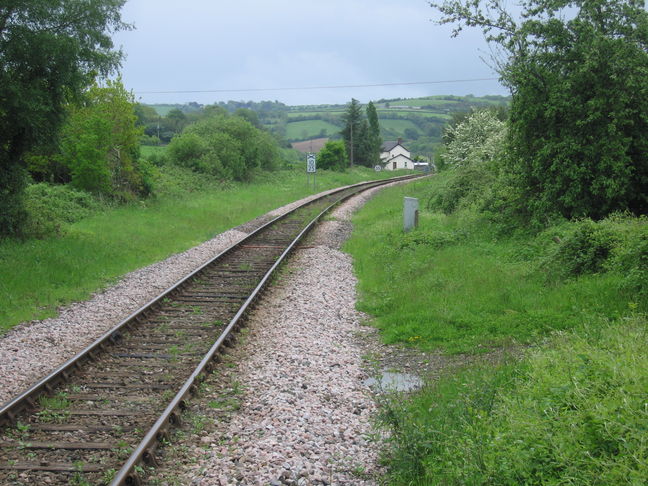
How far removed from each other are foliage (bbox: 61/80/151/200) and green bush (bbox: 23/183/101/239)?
1078mm

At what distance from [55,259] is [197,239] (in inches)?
219

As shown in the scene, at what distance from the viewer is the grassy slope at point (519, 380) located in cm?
405

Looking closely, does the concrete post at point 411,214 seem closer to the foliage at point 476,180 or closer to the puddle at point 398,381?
the foliage at point 476,180

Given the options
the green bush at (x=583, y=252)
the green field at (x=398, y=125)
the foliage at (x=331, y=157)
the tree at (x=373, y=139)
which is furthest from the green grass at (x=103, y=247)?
the green field at (x=398, y=125)

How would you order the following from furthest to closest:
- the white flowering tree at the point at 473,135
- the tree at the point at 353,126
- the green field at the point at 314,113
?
the green field at the point at 314,113, the tree at the point at 353,126, the white flowering tree at the point at 473,135

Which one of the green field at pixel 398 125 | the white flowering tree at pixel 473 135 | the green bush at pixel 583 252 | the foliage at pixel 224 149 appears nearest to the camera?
the green bush at pixel 583 252

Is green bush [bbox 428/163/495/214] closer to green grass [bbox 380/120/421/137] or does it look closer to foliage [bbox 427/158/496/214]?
foliage [bbox 427/158/496/214]

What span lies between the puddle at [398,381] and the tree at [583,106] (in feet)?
28.2

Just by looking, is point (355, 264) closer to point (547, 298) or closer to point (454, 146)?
point (547, 298)

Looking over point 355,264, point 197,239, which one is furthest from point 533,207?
point 197,239

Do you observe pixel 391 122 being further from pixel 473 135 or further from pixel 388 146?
pixel 473 135

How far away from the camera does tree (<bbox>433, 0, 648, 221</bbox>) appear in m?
13.5

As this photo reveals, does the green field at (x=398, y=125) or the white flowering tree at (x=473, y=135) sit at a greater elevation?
the green field at (x=398, y=125)

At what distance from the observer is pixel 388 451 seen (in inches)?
217
